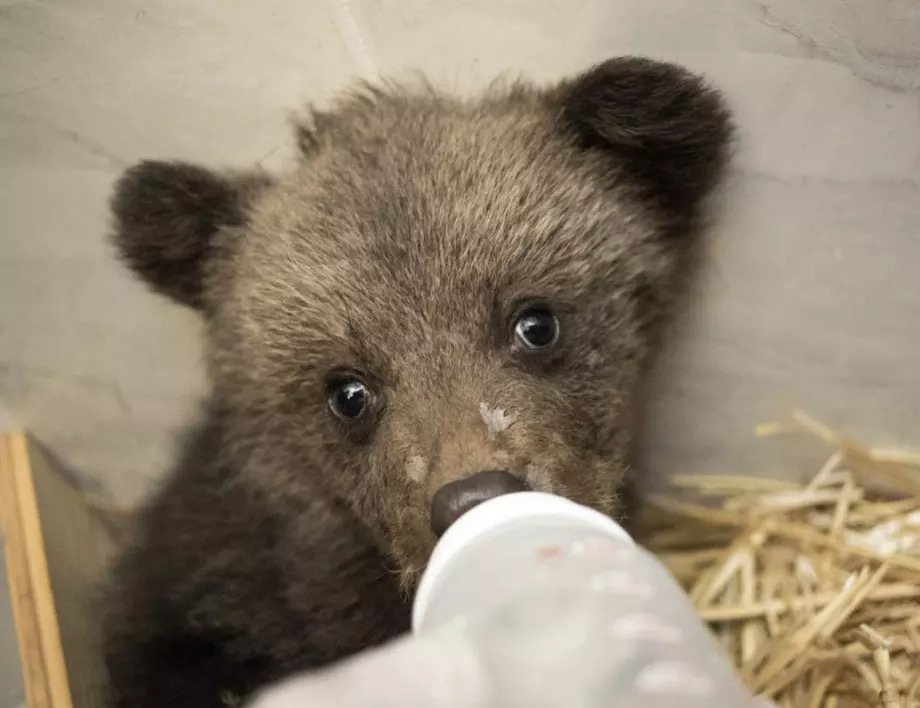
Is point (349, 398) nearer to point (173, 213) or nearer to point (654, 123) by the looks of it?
point (173, 213)

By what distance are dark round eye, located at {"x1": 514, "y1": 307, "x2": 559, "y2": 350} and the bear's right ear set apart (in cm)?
51

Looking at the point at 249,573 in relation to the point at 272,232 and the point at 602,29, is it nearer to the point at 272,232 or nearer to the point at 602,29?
the point at 272,232

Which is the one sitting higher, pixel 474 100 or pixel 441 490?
pixel 474 100

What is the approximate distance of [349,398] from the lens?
134cm

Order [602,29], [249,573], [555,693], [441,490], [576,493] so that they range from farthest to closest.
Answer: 1. [249,573]
2. [602,29]
3. [576,493]
4. [441,490]
5. [555,693]

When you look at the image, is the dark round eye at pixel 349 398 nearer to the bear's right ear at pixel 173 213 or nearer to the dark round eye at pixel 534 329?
the dark round eye at pixel 534 329

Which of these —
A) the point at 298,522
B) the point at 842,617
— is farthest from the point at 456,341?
the point at 842,617

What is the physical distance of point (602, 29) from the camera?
55.6 inches

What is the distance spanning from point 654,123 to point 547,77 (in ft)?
0.76

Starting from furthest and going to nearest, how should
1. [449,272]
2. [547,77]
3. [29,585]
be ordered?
[29,585], [547,77], [449,272]

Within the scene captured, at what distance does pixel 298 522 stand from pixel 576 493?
541 mm

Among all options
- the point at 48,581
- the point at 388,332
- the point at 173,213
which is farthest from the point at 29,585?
the point at 388,332

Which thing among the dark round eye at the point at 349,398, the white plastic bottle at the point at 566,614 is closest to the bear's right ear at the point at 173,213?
the dark round eye at the point at 349,398

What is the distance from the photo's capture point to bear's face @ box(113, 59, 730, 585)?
1.25 m
